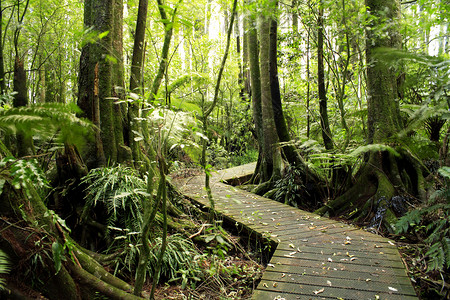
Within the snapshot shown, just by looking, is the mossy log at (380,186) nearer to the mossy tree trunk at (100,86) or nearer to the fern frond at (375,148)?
the fern frond at (375,148)

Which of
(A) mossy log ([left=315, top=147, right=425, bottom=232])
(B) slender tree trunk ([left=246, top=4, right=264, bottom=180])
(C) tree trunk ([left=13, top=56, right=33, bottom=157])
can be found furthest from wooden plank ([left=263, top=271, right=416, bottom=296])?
(B) slender tree trunk ([left=246, top=4, right=264, bottom=180])

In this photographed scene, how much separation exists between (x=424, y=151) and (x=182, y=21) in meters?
4.72

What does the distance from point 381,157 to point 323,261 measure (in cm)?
283

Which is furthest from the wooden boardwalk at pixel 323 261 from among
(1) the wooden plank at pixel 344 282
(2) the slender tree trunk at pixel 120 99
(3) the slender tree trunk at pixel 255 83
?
(3) the slender tree trunk at pixel 255 83

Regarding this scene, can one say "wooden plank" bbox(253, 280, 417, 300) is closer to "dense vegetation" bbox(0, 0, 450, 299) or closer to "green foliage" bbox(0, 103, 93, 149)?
"dense vegetation" bbox(0, 0, 450, 299)

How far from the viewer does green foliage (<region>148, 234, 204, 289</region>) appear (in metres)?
3.41

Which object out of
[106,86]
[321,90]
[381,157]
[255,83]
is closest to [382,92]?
[381,157]

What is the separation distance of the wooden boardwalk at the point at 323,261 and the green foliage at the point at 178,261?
32.5 inches

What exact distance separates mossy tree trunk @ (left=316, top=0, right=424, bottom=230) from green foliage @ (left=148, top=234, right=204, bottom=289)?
118 inches

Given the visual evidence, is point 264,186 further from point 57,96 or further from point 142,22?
point 57,96

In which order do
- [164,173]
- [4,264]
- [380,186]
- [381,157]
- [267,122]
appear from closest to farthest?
1. [4,264]
2. [164,173]
3. [380,186]
4. [381,157]
5. [267,122]

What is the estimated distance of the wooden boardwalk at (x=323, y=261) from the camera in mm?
2887

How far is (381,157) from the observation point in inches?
217

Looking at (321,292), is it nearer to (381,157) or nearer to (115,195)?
(115,195)
